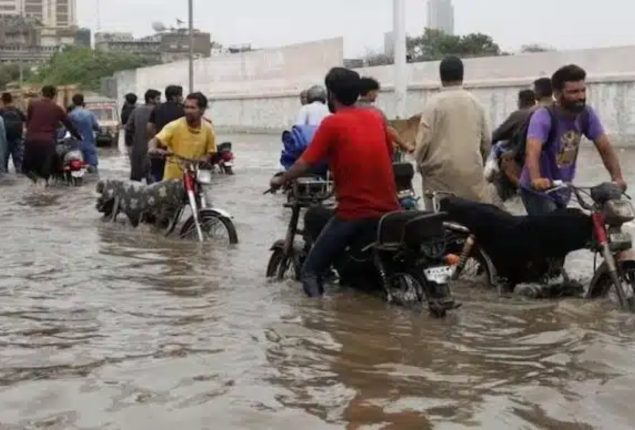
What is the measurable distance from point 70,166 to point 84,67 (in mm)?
76408

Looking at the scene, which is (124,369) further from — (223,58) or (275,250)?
(223,58)

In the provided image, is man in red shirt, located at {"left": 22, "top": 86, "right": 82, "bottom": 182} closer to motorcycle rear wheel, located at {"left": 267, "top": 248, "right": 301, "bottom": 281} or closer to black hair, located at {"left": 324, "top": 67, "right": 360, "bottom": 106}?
motorcycle rear wheel, located at {"left": 267, "top": 248, "right": 301, "bottom": 281}

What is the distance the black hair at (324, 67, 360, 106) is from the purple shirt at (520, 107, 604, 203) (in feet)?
4.06

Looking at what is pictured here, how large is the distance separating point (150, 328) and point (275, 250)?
69.4 inches

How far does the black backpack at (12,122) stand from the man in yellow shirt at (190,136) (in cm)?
1047

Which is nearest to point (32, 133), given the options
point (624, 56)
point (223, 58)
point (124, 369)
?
point (124, 369)

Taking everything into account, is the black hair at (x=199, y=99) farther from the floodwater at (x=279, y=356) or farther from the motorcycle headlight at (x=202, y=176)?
the floodwater at (x=279, y=356)

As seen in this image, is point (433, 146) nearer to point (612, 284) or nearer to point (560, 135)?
point (560, 135)

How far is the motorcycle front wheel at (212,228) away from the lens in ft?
35.1

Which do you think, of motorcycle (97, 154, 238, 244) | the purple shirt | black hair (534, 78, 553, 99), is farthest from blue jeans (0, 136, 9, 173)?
the purple shirt

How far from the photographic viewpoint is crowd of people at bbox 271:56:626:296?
23.2 ft

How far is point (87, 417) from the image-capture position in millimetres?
4898

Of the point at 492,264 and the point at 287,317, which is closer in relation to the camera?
the point at 287,317

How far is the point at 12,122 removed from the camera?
68.9 feet
